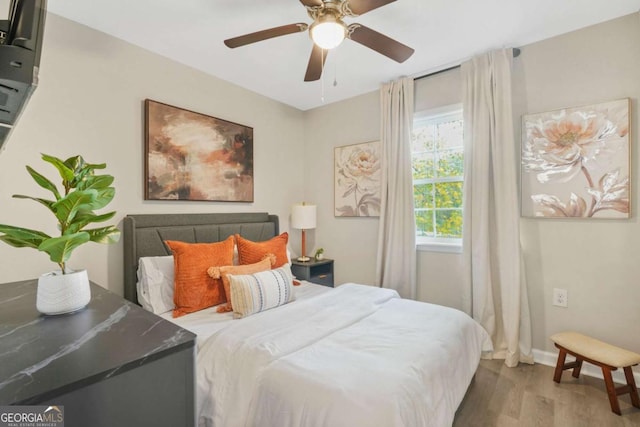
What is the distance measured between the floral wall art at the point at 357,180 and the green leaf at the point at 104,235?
8.54 feet

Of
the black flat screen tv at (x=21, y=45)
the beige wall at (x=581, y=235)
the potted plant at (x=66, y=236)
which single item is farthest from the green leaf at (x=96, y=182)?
the beige wall at (x=581, y=235)

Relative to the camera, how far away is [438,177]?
3.04 metres

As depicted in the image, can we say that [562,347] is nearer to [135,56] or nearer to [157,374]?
[157,374]

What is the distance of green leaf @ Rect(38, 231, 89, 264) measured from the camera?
92 cm

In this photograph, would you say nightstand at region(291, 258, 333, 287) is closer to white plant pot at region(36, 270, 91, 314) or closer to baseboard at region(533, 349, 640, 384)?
baseboard at region(533, 349, 640, 384)

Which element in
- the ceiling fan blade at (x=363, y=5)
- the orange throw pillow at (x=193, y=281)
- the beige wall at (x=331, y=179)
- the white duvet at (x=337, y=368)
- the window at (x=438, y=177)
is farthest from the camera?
the beige wall at (x=331, y=179)

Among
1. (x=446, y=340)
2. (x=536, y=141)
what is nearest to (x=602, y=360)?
(x=446, y=340)

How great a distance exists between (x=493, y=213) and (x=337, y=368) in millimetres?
2046

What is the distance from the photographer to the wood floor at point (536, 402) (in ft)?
5.87

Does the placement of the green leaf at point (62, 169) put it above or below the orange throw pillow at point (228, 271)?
above

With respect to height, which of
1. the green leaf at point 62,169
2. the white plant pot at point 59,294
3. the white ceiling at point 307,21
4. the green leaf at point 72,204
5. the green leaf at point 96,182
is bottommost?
the white plant pot at point 59,294

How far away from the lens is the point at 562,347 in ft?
6.89

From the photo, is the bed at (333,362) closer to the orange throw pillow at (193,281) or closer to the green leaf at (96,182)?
the orange throw pillow at (193,281)

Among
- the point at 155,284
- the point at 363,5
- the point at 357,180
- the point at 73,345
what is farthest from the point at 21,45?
the point at 357,180
